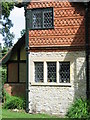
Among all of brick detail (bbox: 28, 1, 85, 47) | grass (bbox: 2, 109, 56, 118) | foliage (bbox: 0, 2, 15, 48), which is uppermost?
foliage (bbox: 0, 2, 15, 48)

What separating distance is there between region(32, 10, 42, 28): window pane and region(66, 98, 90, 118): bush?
4543 millimetres

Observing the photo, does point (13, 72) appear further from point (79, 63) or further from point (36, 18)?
point (79, 63)

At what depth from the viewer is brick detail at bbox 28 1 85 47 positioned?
46.6ft

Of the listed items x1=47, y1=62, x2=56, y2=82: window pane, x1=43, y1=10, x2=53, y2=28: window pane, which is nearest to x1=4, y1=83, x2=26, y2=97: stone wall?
x1=47, y1=62, x2=56, y2=82: window pane

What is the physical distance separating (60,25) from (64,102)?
3993 millimetres

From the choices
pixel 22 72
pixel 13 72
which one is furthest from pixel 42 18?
pixel 13 72

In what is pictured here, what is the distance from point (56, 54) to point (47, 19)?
77.9 inches

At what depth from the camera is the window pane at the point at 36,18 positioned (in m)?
14.9

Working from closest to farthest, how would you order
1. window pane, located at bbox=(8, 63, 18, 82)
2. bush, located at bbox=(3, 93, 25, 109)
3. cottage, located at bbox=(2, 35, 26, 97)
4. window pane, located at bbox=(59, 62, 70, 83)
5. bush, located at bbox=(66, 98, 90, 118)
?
1. bush, located at bbox=(66, 98, 90, 118)
2. window pane, located at bbox=(59, 62, 70, 83)
3. bush, located at bbox=(3, 93, 25, 109)
4. cottage, located at bbox=(2, 35, 26, 97)
5. window pane, located at bbox=(8, 63, 18, 82)

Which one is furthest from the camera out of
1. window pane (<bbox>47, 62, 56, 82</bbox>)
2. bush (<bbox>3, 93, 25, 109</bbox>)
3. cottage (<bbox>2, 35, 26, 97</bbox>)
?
cottage (<bbox>2, 35, 26, 97</bbox>)

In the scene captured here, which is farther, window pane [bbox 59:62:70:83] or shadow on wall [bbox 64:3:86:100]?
window pane [bbox 59:62:70:83]

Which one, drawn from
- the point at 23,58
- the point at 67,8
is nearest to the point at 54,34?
the point at 67,8

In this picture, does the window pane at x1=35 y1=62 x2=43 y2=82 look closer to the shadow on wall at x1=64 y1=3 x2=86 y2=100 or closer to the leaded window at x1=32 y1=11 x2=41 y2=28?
the shadow on wall at x1=64 y1=3 x2=86 y2=100

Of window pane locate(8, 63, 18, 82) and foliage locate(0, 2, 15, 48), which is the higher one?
foliage locate(0, 2, 15, 48)
